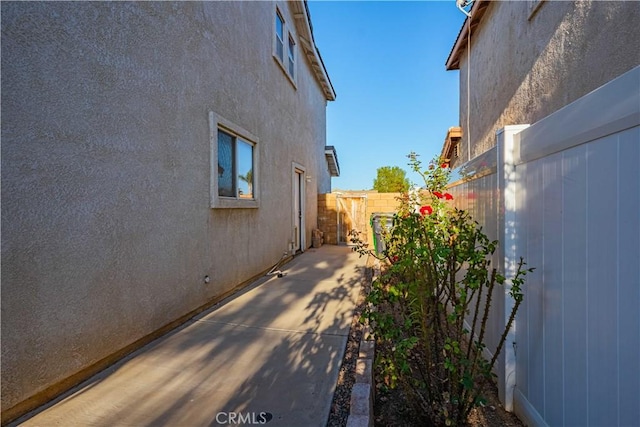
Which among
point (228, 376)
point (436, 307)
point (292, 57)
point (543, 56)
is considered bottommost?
point (228, 376)

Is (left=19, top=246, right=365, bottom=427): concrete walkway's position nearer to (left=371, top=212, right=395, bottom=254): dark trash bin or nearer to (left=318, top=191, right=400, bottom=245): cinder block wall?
(left=371, top=212, right=395, bottom=254): dark trash bin

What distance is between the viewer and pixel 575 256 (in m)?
1.78

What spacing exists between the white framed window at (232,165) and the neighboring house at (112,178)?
3 cm

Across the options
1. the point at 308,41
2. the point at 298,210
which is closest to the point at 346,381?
the point at 298,210

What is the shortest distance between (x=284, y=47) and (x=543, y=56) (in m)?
6.50

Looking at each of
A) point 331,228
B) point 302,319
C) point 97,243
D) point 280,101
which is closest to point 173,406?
point 97,243

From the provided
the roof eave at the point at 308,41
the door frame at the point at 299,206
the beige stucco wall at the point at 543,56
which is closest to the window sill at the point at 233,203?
the door frame at the point at 299,206

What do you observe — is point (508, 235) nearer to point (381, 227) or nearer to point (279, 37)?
point (381, 227)

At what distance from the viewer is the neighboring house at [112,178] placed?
88.2 inches

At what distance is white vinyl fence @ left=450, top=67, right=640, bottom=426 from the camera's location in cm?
141

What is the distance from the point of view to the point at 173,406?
2.38m

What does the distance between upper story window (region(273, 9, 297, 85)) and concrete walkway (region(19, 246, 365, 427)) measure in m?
6.34

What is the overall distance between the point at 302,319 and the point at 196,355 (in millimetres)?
1440

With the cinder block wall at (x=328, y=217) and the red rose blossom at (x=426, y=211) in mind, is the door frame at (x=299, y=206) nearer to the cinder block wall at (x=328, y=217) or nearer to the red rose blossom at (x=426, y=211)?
the cinder block wall at (x=328, y=217)
